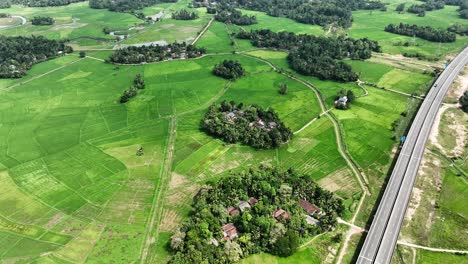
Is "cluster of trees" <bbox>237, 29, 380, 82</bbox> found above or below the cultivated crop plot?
above

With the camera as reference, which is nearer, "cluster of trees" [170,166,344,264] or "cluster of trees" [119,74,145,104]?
"cluster of trees" [170,166,344,264]

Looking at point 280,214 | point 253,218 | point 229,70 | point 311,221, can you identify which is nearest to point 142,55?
point 229,70

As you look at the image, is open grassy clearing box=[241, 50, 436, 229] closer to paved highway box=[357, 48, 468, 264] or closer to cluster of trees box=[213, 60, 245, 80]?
paved highway box=[357, 48, 468, 264]

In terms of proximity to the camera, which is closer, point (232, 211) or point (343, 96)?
point (232, 211)

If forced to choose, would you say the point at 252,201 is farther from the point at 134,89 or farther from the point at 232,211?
the point at 134,89

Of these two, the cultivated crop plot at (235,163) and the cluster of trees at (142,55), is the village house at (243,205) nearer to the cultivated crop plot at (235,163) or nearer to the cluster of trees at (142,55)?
the cultivated crop plot at (235,163)

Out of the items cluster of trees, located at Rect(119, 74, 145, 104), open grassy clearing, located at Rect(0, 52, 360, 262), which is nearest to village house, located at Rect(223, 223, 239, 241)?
open grassy clearing, located at Rect(0, 52, 360, 262)
